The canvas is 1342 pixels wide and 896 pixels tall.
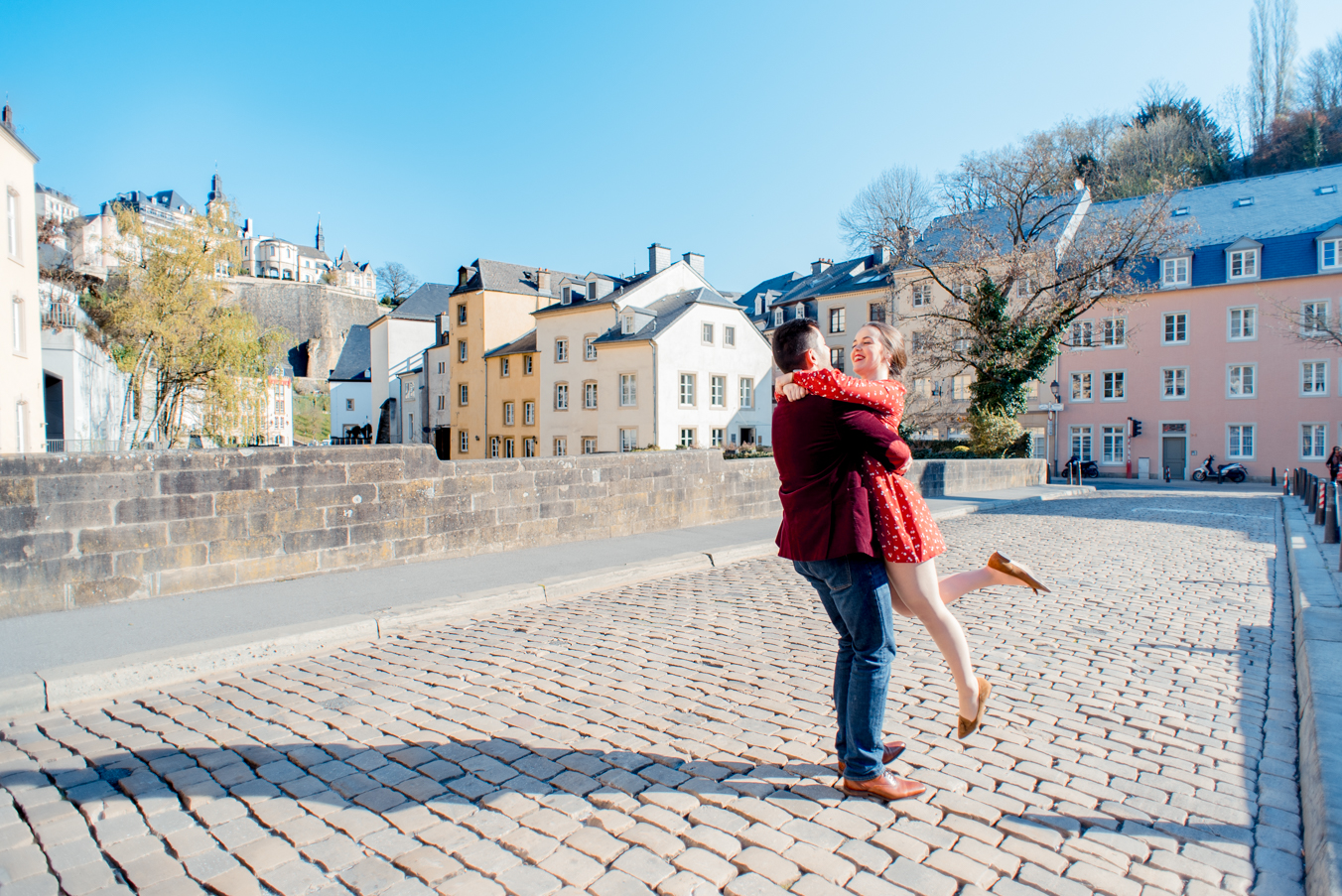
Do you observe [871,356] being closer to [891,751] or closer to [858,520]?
[858,520]

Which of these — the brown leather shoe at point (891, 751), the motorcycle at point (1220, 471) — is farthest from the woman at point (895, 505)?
the motorcycle at point (1220, 471)

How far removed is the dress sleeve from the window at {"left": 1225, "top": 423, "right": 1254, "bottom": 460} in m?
44.8

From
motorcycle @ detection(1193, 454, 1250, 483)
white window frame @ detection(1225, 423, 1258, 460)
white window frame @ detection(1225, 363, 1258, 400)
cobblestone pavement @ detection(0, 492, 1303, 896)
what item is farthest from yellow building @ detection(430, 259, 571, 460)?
cobblestone pavement @ detection(0, 492, 1303, 896)

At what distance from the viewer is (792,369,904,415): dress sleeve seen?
2816 mm

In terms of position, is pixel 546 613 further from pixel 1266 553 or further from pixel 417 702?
pixel 1266 553

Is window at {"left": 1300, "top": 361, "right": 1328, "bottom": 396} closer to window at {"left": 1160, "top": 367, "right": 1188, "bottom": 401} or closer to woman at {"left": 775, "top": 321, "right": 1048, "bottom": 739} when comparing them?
window at {"left": 1160, "top": 367, "right": 1188, "bottom": 401}

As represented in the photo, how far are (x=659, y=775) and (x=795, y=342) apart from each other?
1854 millimetres

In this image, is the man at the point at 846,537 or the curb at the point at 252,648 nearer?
the man at the point at 846,537

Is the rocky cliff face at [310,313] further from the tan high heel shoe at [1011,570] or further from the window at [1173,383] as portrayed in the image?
the tan high heel shoe at [1011,570]

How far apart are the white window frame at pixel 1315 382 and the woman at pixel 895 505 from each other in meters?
44.7

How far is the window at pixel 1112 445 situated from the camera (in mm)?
42062

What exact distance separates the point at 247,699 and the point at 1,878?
75.2 inches

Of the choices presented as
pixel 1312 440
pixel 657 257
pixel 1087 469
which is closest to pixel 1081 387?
pixel 1087 469

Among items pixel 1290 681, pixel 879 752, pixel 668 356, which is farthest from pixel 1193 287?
pixel 879 752
